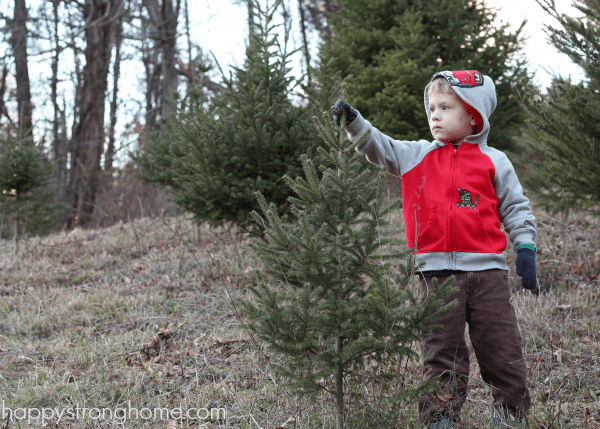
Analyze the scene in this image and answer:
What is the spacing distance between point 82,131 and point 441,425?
13.7 meters

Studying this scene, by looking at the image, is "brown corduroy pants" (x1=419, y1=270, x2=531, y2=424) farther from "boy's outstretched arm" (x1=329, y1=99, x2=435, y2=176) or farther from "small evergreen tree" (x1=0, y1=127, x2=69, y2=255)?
"small evergreen tree" (x1=0, y1=127, x2=69, y2=255)

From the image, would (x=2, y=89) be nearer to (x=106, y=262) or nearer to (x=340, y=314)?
(x=106, y=262)

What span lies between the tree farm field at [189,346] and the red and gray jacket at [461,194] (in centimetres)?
77

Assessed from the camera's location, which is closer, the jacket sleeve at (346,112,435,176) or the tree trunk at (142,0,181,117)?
the jacket sleeve at (346,112,435,176)

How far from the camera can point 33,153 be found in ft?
30.7

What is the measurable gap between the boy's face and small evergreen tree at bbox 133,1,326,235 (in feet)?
8.32

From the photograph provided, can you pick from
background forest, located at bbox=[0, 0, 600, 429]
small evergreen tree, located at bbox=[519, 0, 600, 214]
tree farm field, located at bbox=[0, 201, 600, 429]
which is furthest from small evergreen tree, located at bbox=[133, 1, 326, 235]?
small evergreen tree, located at bbox=[519, 0, 600, 214]

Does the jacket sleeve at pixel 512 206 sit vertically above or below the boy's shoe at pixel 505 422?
above

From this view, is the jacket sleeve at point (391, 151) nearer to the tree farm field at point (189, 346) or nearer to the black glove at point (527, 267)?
the black glove at point (527, 267)

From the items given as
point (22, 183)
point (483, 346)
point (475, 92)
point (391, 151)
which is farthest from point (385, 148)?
point (22, 183)

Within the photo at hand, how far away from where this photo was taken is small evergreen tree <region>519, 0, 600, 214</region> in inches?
163

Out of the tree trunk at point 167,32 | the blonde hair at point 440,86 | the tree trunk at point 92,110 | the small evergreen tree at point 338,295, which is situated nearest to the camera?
the small evergreen tree at point 338,295

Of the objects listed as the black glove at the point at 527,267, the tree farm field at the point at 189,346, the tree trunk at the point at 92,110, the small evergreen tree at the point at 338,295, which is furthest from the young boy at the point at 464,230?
the tree trunk at the point at 92,110

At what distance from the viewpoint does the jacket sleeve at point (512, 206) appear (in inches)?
103
